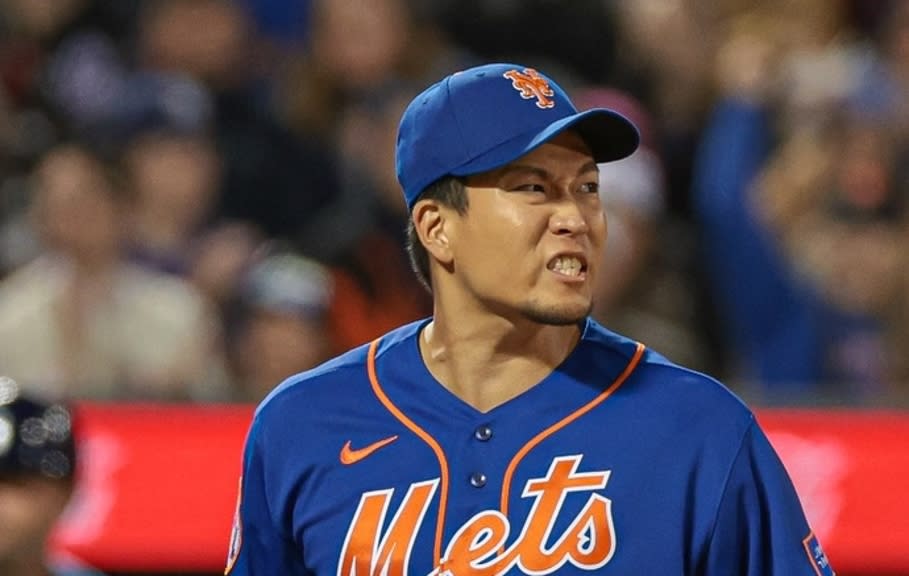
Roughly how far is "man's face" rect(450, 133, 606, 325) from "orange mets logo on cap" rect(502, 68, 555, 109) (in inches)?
2.7

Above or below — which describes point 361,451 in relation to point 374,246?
below

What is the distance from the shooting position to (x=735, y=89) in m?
6.86

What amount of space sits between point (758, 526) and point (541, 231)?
577mm

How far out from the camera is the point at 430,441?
3150 mm

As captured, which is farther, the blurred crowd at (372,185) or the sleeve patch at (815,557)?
the blurred crowd at (372,185)

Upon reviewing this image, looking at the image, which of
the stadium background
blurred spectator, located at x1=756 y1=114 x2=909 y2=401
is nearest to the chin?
the stadium background

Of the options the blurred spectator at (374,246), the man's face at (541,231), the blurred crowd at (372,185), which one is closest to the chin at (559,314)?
the man's face at (541,231)

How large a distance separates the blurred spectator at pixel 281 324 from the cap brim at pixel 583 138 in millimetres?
3086

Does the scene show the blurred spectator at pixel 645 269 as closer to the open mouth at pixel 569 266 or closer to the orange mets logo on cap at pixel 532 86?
the orange mets logo on cap at pixel 532 86

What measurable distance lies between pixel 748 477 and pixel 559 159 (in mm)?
589

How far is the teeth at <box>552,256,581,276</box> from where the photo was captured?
3.06 metres

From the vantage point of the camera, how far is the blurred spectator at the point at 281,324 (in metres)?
6.18

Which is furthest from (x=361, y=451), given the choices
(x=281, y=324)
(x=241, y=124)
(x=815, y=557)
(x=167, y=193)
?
(x=241, y=124)

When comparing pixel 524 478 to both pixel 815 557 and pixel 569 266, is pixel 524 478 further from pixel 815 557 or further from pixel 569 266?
pixel 815 557
